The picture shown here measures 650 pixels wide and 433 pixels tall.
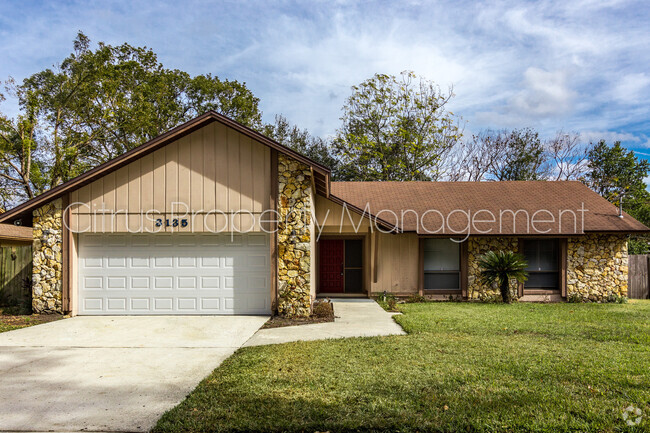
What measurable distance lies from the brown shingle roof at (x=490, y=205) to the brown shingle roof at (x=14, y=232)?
32.9 feet

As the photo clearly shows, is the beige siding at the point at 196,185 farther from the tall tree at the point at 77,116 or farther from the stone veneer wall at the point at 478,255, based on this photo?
the tall tree at the point at 77,116

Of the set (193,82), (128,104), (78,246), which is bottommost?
(78,246)

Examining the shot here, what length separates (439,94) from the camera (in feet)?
98.8

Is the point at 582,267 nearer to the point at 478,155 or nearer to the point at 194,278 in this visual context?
the point at 194,278

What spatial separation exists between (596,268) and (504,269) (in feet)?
12.5

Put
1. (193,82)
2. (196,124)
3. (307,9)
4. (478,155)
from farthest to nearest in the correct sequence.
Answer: (478,155), (193,82), (307,9), (196,124)

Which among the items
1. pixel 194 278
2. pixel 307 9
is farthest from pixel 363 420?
pixel 307 9

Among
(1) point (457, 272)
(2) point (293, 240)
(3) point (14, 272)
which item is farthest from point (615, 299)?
(3) point (14, 272)

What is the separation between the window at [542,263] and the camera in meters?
15.4

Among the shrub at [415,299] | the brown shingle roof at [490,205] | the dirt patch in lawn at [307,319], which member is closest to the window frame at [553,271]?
the brown shingle roof at [490,205]

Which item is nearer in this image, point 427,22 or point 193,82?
point 427,22

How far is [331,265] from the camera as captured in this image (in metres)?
16.3

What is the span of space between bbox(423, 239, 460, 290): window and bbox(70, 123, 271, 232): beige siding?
21.9 ft

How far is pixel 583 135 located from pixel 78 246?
3372 centimetres
